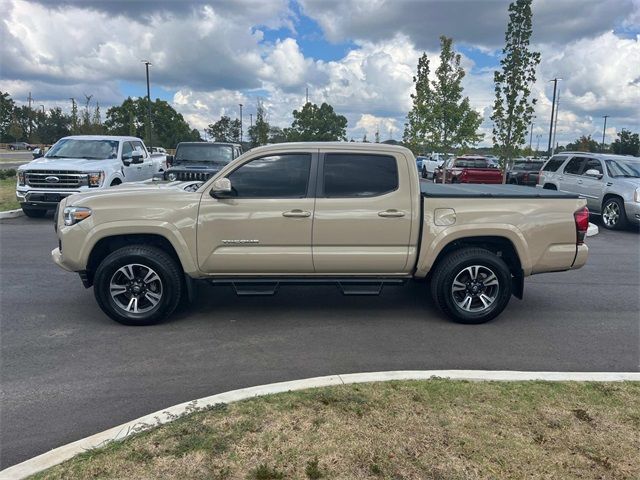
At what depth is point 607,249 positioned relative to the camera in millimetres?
10477

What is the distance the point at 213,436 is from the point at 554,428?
2206 mm

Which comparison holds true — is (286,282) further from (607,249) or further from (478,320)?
(607,249)

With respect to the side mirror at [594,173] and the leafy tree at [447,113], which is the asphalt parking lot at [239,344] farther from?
the leafy tree at [447,113]

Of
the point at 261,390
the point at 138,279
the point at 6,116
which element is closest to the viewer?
the point at 261,390

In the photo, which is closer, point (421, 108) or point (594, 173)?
point (594, 173)

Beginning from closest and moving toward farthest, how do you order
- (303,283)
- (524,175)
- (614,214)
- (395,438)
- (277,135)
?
(395,438), (303,283), (614,214), (524,175), (277,135)

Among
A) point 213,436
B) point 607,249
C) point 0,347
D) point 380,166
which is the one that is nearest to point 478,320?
point 380,166

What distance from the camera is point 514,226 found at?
214 inches

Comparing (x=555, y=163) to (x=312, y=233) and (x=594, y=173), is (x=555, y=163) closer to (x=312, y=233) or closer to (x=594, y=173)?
(x=594, y=173)

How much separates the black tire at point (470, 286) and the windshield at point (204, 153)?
10164 mm

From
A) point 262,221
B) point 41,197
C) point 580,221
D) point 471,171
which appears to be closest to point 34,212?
point 41,197

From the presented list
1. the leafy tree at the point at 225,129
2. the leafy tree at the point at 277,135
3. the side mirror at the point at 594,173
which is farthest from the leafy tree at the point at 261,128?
the side mirror at the point at 594,173

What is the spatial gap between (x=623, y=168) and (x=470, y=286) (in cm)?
1020

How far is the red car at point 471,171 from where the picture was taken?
22.0 metres
